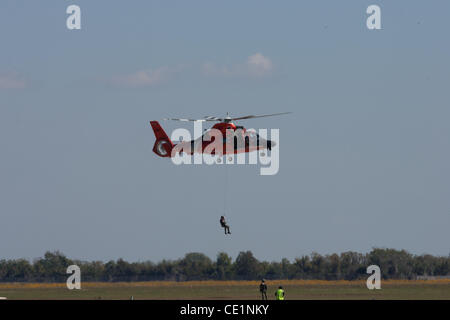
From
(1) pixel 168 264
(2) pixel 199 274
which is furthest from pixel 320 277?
(1) pixel 168 264

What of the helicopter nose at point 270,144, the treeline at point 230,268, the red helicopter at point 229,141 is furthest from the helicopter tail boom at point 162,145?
the treeline at point 230,268

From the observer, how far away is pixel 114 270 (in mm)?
173375

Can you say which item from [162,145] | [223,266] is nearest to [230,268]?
[223,266]

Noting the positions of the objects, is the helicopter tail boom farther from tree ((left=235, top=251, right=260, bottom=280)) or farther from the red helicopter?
tree ((left=235, top=251, right=260, bottom=280))

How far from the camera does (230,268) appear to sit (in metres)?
172

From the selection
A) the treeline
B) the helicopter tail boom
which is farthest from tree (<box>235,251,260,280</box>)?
the helicopter tail boom

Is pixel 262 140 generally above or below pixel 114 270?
above

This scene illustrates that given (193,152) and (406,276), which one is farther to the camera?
(406,276)

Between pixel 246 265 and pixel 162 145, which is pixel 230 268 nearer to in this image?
pixel 246 265

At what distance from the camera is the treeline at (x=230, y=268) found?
152 metres

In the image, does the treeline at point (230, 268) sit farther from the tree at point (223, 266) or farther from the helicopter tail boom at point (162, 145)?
the helicopter tail boom at point (162, 145)
